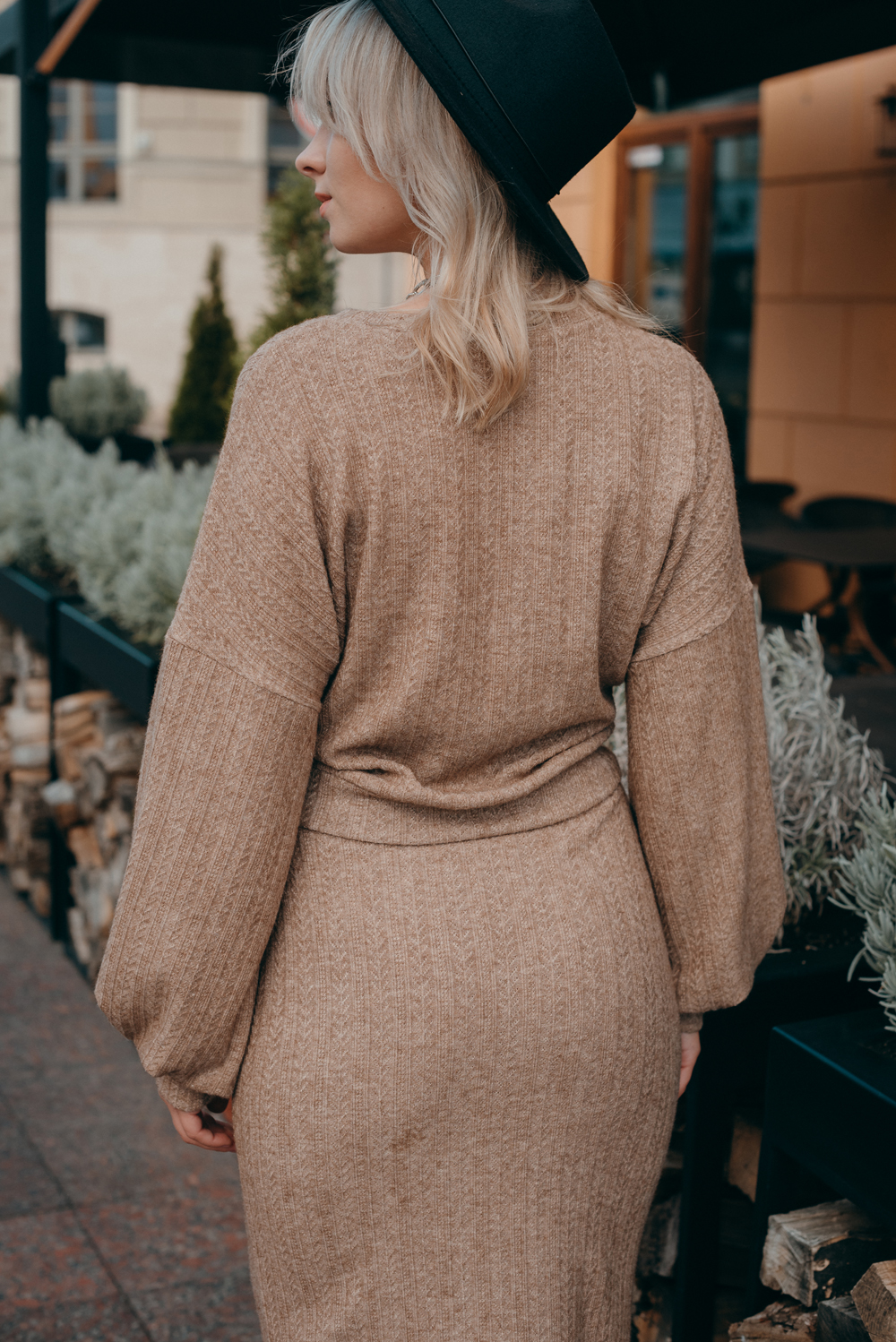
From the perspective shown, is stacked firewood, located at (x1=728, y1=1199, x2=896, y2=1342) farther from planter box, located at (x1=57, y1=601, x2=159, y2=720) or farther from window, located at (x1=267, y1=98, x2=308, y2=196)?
window, located at (x1=267, y1=98, x2=308, y2=196)

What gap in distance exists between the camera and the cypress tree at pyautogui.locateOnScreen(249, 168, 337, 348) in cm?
445

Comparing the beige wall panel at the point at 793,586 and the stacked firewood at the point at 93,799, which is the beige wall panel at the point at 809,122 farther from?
the stacked firewood at the point at 93,799

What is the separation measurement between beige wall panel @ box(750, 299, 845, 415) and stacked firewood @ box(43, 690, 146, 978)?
5.06 metres

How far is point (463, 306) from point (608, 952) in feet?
2.16

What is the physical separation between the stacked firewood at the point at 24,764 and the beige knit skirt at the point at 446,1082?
123 inches

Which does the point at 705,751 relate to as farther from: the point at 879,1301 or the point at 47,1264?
the point at 47,1264

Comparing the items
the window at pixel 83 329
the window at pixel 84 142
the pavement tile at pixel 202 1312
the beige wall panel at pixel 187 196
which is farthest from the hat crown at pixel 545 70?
the window at pixel 84 142

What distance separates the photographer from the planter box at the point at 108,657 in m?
3.27

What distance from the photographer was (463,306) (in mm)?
1224

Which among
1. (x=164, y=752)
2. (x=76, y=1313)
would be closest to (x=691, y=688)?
(x=164, y=752)

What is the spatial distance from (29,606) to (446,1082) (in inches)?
126

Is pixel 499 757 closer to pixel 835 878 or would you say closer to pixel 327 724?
pixel 327 724

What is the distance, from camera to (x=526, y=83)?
4.07 ft

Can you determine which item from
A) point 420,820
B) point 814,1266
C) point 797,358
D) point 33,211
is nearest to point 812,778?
point 814,1266
